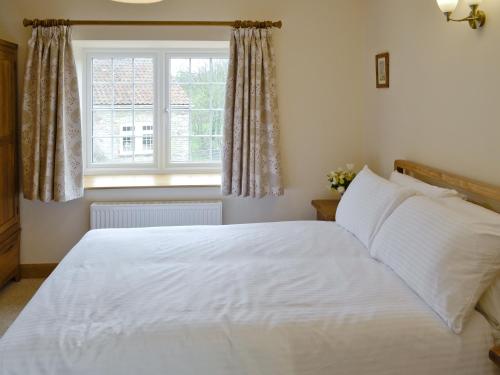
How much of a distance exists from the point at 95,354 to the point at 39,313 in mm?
373

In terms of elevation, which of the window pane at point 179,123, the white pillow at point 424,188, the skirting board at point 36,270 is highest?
the window pane at point 179,123

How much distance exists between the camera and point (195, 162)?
4328mm

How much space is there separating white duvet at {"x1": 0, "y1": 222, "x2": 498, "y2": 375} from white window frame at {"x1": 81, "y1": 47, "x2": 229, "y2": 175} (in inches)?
77.7

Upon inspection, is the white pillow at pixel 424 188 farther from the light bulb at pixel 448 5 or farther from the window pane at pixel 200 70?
the window pane at pixel 200 70

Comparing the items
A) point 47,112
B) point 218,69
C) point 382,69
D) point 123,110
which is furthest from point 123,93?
point 382,69

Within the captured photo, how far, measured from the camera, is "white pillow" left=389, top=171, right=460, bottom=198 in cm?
244

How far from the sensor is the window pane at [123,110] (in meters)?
4.20

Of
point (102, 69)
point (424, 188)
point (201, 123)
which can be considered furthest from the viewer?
point (201, 123)

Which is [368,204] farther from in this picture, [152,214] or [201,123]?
[201,123]

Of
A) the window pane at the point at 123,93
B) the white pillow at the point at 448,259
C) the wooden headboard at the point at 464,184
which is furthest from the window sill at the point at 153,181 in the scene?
the white pillow at the point at 448,259

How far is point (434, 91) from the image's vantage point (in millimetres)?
2854

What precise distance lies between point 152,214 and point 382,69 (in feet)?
6.69

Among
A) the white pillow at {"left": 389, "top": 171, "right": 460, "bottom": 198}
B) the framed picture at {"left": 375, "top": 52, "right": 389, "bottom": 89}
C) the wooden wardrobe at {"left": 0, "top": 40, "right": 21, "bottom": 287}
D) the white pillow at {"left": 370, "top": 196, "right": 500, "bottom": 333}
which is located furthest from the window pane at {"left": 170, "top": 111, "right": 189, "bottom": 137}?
the white pillow at {"left": 370, "top": 196, "right": 500, "bottom": 333}

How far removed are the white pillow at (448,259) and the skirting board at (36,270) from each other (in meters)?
2.88
